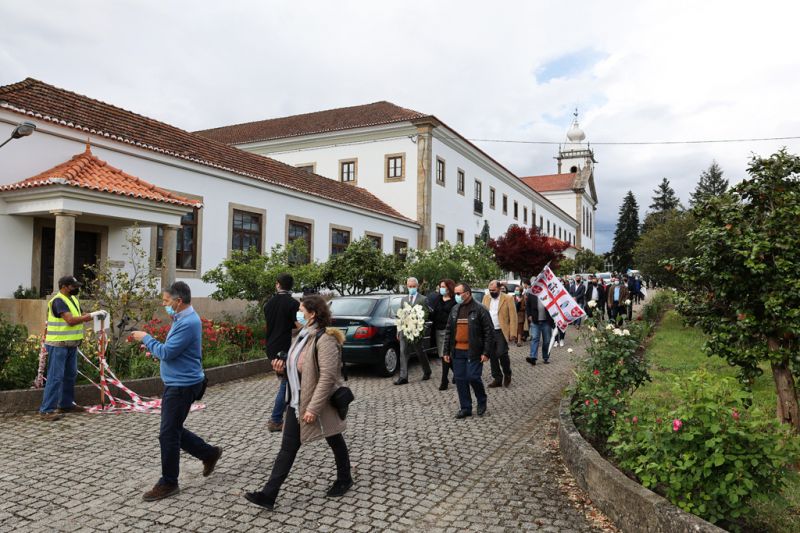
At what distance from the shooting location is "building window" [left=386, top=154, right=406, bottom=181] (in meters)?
30.5

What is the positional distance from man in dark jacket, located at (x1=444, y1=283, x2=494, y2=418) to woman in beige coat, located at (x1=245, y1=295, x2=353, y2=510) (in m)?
3.16

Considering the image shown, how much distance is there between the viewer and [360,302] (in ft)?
37.6

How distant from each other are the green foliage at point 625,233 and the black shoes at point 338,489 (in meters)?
83.0

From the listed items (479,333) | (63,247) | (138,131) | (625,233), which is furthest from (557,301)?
(625,233)

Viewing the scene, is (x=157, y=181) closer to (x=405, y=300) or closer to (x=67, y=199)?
(x=67, y=199)

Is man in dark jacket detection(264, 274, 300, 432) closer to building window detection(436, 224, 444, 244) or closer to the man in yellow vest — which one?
the man in yellow vest

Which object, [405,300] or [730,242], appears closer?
[730,242]

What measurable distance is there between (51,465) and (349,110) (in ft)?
105

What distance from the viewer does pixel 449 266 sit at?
21297 millimetres

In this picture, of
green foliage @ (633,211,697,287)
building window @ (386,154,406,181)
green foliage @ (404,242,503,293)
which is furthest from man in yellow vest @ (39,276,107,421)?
building window @ (386,154,406,181)

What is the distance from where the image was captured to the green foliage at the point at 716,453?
3.56 metres

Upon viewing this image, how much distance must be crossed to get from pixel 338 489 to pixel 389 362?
6130mm

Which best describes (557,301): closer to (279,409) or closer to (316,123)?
(279,409)

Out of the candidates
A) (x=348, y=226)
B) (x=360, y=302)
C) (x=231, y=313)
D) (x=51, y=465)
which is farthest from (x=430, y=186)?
(x=51, y=465)
